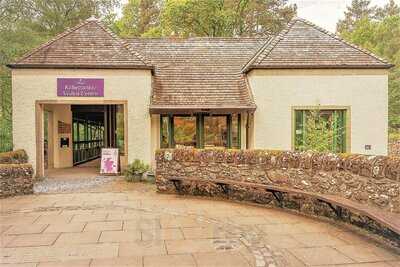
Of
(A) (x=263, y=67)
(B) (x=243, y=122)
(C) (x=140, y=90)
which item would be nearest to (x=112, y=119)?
(C) (x=140, y=90)

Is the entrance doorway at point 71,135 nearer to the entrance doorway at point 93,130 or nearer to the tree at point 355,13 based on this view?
the entrance doorway at point 93,130

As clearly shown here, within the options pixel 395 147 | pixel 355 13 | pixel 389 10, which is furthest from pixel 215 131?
pixel 355 13

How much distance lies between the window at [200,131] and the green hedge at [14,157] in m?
4.84

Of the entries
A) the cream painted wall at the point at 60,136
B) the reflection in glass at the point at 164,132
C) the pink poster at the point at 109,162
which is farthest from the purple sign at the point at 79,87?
the cream painted wall at the point at 60,136

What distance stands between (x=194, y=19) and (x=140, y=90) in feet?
59.4

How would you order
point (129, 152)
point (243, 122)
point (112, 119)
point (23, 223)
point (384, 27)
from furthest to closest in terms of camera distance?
point (384, 27), point (112, 119), point (243, 122), point (129, 152), point (23, 223)

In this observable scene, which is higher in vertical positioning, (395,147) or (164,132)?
(164,132)

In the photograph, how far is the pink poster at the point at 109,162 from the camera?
46.8 feet

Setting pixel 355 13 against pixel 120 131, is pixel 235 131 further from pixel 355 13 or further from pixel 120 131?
pixel 355 13

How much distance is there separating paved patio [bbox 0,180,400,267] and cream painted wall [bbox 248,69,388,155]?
241 inches

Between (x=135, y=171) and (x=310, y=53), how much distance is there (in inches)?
315

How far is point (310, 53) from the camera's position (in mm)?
14523

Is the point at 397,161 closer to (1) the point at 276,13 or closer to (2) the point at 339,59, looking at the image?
(2) the point at 339,59

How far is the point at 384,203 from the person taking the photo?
5.73 m
